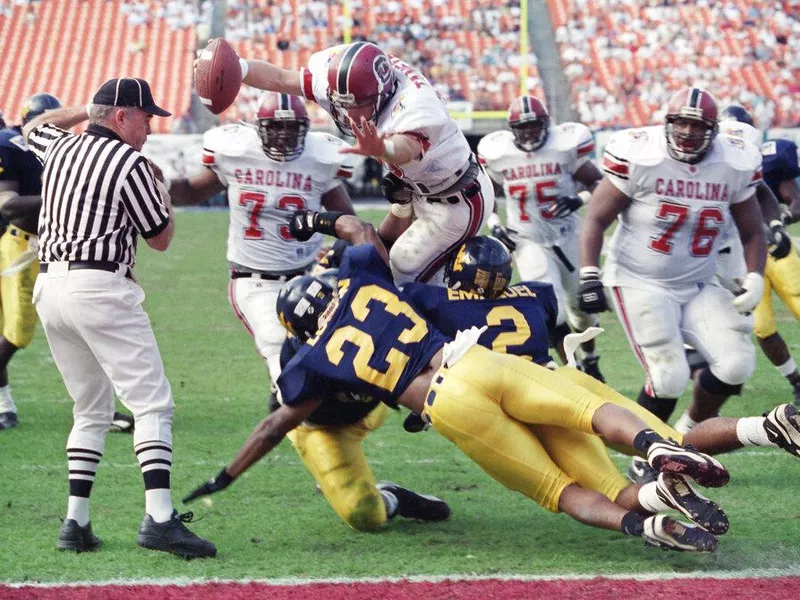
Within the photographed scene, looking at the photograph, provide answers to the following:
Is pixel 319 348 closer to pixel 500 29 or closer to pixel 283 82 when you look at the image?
pixel 283 82

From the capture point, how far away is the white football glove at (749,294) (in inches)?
212

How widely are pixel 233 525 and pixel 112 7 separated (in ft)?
76.3

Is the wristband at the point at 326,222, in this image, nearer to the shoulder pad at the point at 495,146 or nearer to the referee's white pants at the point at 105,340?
the referee's white pants at the point at 105,340

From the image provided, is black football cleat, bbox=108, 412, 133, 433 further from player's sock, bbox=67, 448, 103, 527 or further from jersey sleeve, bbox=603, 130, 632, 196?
jersey sleeve, bbox=603, 130, 632, 196

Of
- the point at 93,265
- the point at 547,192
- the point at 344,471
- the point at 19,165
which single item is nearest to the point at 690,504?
the point at 344,471

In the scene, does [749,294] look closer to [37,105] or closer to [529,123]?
[529,123]

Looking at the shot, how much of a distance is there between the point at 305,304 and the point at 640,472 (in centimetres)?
178

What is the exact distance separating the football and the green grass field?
178cm

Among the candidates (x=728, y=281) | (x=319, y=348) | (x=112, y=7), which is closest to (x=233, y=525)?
(x=319, y=348)

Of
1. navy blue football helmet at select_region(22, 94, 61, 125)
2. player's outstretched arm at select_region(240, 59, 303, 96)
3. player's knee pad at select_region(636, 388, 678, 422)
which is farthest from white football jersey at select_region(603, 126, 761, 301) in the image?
navy blue football helmet at select_region(22, 94, 61, 125)

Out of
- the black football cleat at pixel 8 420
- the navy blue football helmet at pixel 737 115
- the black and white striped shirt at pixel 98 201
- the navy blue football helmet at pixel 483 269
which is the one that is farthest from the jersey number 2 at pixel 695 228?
the black football cleat at pixel 8 420

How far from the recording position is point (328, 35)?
24.8m

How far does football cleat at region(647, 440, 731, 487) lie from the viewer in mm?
3684

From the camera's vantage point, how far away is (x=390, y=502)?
4.77m
